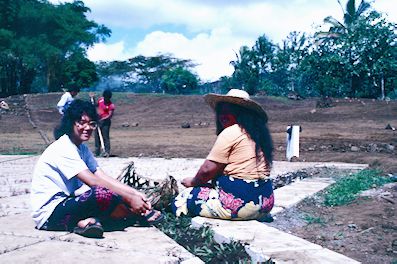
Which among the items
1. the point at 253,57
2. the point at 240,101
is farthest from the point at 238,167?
the point at 253,57

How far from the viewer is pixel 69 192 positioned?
12.5ft

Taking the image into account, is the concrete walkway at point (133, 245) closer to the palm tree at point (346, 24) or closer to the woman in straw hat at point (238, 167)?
the woman in straw hat at point (238, 167)

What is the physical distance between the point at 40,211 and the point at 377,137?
1357 cm

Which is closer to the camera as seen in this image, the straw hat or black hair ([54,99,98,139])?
black hair ([54,99,98,139])

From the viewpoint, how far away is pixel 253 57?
132 ft

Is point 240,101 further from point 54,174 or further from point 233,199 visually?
point 54,174

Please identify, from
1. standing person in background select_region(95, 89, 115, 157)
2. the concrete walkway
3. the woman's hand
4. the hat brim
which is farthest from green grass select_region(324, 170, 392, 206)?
standing person in background select_region(95, 89, 115, 157)

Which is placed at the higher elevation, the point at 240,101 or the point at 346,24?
the point at 346,24

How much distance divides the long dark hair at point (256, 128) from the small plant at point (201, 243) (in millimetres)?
762

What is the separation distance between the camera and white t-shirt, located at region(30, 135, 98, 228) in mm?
3609

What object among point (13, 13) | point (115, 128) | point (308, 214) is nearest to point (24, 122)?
point (115, 128)

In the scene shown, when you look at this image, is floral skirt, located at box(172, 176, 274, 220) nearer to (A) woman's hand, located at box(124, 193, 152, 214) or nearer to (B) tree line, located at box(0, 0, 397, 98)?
(A) woman's hand, located at box(124, 193, 152, 214)

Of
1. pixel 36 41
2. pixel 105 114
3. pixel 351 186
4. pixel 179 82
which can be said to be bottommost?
pixel 351 186

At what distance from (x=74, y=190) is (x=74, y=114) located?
58cm
